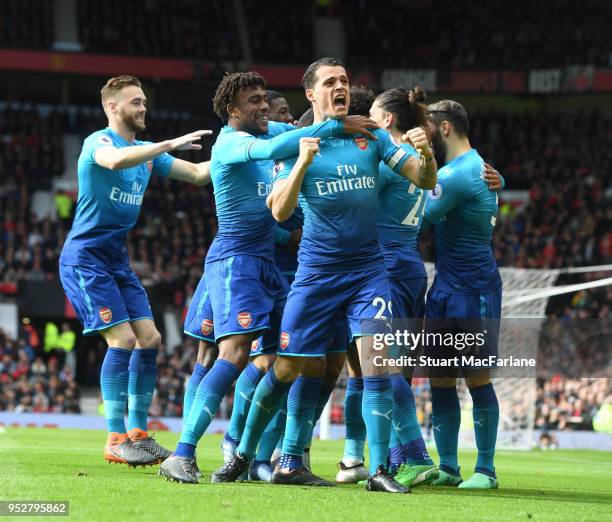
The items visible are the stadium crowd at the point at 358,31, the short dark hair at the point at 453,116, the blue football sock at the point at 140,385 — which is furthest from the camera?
the stadium crowd at the point at 358,31

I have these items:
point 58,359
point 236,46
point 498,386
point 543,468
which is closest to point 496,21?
point 236,46

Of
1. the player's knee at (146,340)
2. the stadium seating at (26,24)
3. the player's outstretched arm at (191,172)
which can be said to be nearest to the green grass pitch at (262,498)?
the player's knee at (146,340)

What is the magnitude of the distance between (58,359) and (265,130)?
69.8 ft

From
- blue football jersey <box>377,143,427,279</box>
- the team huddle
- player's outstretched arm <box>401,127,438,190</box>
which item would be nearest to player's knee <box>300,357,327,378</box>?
the team huddle

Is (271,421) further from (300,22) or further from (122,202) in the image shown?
(300,22)

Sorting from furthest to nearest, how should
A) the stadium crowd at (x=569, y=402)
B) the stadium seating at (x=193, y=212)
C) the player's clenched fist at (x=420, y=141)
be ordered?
1. the stadium seating at (x=193, y=212)
2. the stadium crowd at (x=569, y=402)
3. the player's clenched fist at (x=420, y=141)

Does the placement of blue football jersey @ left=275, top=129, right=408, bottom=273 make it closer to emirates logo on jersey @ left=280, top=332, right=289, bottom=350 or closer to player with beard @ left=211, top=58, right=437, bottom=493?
player with beard @ left=211, top=58, right=437, bottom=493

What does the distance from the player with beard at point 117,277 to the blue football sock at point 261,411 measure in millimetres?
1257

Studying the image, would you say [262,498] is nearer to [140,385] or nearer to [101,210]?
[140,385]

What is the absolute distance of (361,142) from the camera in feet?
23.0

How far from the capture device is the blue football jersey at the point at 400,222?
26.5 feet

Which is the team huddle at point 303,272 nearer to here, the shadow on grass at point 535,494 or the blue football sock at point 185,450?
the blue football sock at point 185,450

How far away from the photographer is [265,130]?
755 centimetres

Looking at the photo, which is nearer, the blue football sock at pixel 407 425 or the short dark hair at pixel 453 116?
the blue football sock at pixel 407 425
